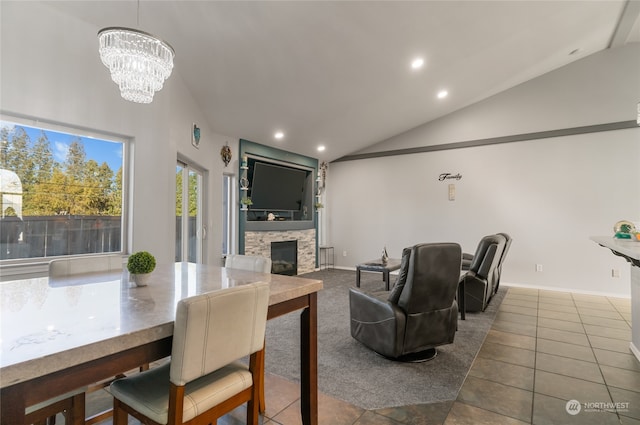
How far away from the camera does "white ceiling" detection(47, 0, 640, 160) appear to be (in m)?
3.00

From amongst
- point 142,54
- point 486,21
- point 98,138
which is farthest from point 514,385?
point 98,138

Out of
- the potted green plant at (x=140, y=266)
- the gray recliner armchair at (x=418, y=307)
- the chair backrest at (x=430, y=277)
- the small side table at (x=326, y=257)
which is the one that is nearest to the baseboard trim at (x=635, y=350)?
the gray recliner armchair at (x=418, y=307)

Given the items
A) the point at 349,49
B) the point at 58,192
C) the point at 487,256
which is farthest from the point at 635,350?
the point at 58,192

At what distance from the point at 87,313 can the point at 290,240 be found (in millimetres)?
5554

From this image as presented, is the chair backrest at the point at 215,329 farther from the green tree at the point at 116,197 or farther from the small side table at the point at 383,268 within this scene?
the small side table at the point at 383,268

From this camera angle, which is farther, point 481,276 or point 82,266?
point 481,276

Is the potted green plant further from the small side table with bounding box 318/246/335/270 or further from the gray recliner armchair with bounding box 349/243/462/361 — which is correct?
the small side table with bounding box 318/246/335/270

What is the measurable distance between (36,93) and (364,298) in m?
3.28

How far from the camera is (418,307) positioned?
2594mm

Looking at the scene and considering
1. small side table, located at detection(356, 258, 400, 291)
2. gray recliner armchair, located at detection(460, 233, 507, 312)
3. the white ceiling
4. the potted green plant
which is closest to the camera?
the potted green plant

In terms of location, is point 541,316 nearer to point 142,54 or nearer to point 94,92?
point 142,54

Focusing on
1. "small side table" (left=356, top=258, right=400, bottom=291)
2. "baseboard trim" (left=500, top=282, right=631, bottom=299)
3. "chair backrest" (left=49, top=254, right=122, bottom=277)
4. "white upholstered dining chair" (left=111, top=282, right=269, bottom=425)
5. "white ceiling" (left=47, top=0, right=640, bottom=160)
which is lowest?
"baseboard trim" (left=500, top=282, right=631, bottom=299)

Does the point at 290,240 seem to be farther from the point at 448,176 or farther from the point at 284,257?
the point at 448,176

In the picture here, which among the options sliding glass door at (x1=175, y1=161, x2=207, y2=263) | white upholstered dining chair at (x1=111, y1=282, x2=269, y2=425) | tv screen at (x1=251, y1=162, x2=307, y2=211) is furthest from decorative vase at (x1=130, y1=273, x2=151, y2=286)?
tv screen at (x1=251, y1=162, x2=307, y2=211)
